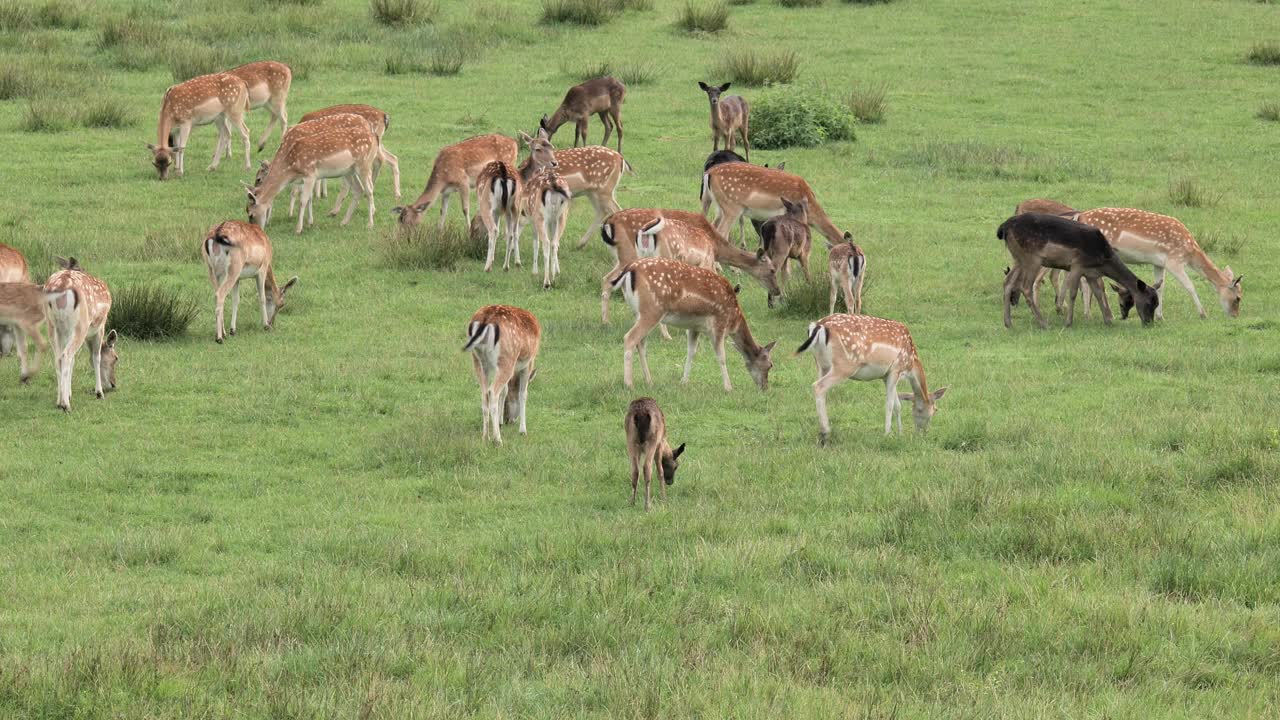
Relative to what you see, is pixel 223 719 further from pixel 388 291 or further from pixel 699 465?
pixel 388 291

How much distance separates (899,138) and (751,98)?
2557 mm

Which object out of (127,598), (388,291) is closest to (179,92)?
(388,291)

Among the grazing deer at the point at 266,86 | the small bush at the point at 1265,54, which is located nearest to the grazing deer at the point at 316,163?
the grazing deer at the point at 266,86

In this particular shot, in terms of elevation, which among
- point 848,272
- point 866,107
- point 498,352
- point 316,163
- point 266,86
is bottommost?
point 848,272

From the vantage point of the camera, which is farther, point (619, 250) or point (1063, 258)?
point (619, 250)

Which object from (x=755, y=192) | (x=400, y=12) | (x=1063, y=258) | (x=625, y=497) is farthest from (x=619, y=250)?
(x=400, y=12)

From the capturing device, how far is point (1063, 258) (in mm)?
13117

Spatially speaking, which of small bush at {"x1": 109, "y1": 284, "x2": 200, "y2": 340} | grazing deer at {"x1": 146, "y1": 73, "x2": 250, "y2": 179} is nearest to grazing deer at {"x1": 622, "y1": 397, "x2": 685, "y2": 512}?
small bush at {"x1": 109, "y1": 284, "x2": 200, "y2": 340}

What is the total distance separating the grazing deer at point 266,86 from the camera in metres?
19.3

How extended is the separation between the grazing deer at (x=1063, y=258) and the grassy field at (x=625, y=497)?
1.00 ft

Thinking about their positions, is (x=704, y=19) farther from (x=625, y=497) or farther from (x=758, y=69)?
(x=625, y=497)

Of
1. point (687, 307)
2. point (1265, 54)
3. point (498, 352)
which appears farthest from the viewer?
point (1265, 54)

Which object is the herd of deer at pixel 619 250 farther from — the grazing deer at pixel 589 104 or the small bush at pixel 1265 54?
the small bush at pixel 1265 54

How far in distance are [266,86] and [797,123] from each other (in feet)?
23.2
